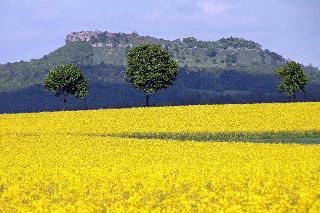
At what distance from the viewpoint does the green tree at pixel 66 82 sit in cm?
9975

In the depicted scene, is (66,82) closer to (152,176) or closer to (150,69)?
(150,69)

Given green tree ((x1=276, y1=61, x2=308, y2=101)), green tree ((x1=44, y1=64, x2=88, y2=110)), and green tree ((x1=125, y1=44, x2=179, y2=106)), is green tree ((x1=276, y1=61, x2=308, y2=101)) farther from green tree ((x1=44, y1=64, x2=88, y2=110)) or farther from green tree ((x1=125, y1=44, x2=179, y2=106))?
green tree ((x1=44, y1=64, x2=88, y2=110))

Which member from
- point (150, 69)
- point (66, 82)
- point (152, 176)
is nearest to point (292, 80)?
point (150, 69)

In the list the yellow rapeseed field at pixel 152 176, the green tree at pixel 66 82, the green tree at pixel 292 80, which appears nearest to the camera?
the yellow rapeseed field at pixel 152 176

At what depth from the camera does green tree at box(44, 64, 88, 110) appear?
99750 millimetres

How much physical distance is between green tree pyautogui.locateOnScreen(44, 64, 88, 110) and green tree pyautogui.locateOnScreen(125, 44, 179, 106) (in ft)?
28.6

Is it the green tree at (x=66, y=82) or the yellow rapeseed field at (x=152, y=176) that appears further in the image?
the green tree at (x=66, y=82)

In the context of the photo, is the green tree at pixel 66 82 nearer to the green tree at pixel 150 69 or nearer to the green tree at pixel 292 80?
the green tree at pixel 150 69

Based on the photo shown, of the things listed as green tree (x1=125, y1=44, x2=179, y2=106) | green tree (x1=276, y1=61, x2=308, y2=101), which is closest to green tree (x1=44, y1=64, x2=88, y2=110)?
green tree (x1=125, y1=44, x2=179, y2=106)

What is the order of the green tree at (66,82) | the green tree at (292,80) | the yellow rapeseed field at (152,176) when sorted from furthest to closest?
the green tree at (292,80) < the green tree at (66,82) < the yellow rapeseed field at (152,176)

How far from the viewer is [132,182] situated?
1852 cm

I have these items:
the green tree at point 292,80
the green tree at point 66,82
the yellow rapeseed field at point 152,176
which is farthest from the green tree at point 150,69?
the yellow rapeseed field at point 152,176

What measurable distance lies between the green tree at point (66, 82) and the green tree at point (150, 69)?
871cm

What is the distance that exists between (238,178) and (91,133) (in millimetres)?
33220
